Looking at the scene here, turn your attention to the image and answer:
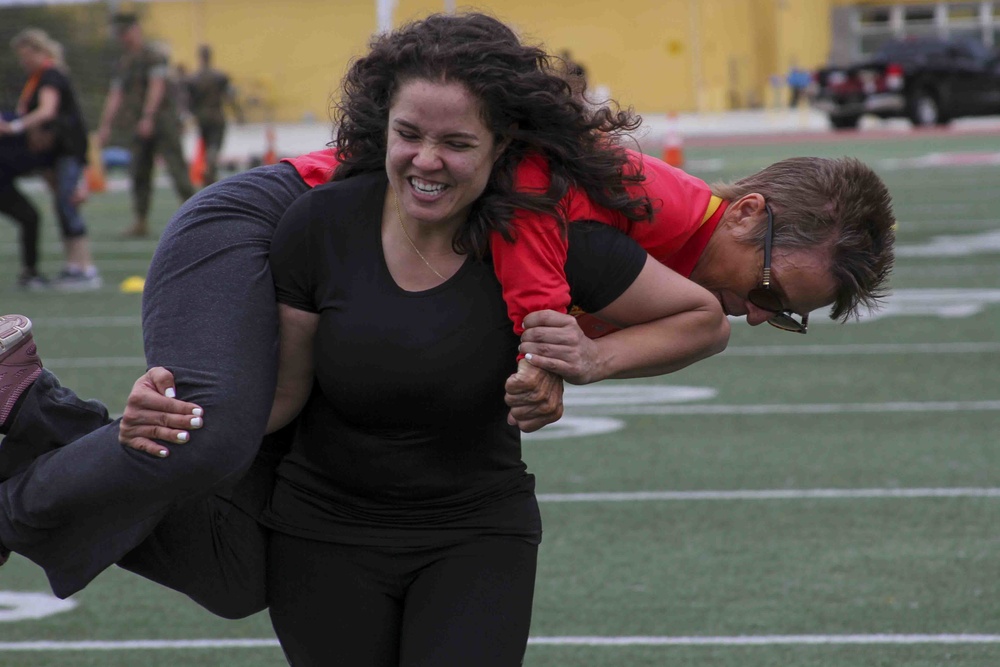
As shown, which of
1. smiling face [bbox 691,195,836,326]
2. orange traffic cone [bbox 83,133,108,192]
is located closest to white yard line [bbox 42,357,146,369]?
smiling face [bbox 691,195,836,326]

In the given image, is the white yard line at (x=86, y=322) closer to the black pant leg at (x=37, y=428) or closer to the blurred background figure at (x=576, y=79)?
the black pant leg at (x=37, y=428)

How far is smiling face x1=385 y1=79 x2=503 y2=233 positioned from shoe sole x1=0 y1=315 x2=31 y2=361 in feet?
2.86

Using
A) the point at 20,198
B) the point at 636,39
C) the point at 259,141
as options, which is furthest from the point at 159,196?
the point at 636,39

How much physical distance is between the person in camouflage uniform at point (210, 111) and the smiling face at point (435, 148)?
17755 mm

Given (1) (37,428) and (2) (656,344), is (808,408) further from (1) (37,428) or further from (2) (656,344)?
(1) (37,428)

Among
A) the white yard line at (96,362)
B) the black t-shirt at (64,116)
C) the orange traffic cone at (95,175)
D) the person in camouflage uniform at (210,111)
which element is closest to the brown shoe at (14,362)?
the white yard line at (96,362)

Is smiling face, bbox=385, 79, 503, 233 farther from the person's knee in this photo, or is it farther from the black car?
the black car

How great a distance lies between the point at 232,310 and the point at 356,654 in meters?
0.73

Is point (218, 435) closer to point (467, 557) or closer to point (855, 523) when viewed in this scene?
point (467, 557)

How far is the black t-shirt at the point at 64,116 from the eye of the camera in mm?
13109

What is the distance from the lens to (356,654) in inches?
126

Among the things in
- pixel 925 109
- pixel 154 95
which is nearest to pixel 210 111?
pixel 154 95

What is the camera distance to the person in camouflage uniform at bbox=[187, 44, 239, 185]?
2045cm

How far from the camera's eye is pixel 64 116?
13.2m
